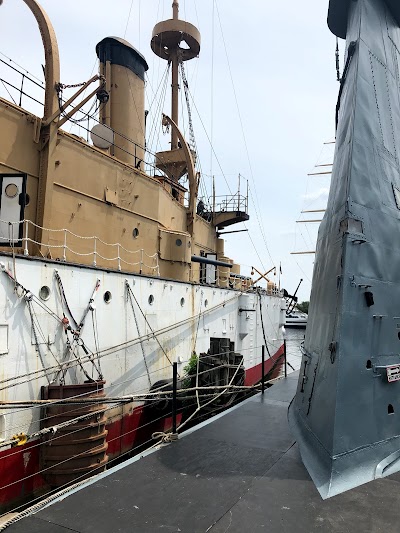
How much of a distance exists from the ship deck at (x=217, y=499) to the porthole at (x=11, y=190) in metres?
5.95

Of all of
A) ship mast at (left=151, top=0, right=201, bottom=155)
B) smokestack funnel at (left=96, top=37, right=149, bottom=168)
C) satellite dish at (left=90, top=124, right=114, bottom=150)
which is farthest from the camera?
ship mast at (left=151, top=0, right=201, bottom=155)

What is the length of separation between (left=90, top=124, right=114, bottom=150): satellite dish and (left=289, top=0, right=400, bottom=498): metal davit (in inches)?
323

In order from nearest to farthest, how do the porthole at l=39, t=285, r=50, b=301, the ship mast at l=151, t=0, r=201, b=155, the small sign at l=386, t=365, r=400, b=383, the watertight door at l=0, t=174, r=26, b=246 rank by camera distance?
1. the small sign at l=386, t=365, r=400, b=383
2. the porthole at l=39, t=285, r=50, b=301
3. the watertight door at l=0, t=174, r=26, b=246
4. the ship mast at l=151, t=0, r=201, b=155

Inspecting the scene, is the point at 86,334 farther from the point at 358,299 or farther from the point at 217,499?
the point at 358,299

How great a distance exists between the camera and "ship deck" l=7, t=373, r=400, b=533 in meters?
2.95

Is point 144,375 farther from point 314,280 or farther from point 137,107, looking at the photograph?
point 137,107

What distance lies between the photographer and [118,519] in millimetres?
3045

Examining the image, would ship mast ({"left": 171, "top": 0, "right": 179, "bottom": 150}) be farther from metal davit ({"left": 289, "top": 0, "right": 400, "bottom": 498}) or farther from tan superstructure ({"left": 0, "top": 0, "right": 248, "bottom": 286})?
metal davit ({"left": 289, "top": 0, "right": 400, "bottom": 498})

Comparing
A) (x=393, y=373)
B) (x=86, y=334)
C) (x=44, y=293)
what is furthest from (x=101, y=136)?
(x=393, y=373)

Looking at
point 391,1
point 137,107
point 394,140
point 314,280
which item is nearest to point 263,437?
point 314,280

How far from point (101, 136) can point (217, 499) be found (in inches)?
429

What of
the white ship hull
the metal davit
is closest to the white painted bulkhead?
the white ship hull

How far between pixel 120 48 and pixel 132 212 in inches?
228

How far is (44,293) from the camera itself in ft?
24.2
